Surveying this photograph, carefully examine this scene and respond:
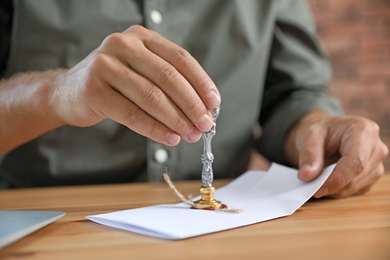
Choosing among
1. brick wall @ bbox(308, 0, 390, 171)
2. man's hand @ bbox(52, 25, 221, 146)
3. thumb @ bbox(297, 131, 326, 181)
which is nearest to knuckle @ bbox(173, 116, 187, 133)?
man's hand @ bbox(52, 25, 221, 146)

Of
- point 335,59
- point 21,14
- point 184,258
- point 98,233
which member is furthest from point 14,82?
point 335,59

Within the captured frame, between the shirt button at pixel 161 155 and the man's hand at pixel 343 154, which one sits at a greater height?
the shirt button at pixel 161 155

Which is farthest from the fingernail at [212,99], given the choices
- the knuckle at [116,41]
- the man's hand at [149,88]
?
the knuckle at [116,41]

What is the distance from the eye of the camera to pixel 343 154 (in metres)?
0.79

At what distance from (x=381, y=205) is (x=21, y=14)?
66 cm

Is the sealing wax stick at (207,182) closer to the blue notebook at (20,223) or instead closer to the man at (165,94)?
the man at (165,94)

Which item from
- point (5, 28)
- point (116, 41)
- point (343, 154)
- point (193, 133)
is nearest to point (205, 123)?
point (193, 133)

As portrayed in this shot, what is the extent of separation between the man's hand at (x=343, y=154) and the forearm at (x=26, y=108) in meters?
0.35

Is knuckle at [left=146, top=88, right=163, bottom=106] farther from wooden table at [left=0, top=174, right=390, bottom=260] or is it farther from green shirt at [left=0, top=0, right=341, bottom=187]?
green shirt at [left=0, top=0, right=341, bottom=187]

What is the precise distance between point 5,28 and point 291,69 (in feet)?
1.81

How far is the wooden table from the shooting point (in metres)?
0.51

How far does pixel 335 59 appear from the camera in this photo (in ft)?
8.08

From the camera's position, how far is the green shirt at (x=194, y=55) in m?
0.99

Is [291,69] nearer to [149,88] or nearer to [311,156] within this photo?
[311,156]
